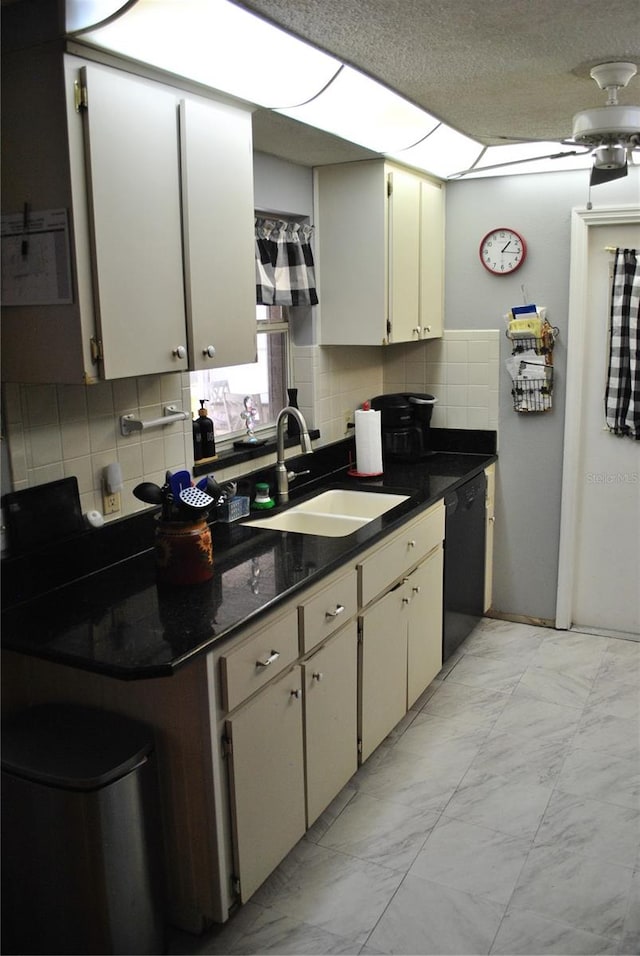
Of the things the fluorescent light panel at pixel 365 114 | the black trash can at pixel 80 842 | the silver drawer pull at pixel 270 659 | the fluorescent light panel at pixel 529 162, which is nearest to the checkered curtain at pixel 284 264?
the fluorescent light panel at pixel 365 114

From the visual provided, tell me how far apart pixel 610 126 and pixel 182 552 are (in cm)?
190

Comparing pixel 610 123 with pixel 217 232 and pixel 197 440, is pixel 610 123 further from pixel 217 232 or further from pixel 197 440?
pixel 197 440

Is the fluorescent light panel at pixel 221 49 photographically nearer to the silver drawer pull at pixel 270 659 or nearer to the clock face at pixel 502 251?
the silver drawer pull at pixel 270 659

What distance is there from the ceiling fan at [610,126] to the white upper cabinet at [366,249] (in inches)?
43.3

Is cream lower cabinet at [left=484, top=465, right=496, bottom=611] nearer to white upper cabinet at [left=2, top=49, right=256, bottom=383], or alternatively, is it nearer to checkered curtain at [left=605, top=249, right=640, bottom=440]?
checkered curtain at [left=605, top=249, right=640, bottom=440]

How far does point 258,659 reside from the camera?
2.21m

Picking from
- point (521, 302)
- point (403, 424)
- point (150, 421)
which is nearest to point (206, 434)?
point (150, 421)

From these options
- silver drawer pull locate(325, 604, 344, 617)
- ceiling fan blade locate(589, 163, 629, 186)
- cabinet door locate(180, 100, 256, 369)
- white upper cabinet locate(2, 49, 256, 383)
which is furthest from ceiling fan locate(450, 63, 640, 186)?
silver drawer pull locate(325, 604, 344, 617)

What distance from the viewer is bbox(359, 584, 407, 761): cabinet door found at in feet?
9.50

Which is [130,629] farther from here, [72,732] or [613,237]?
[613,237]

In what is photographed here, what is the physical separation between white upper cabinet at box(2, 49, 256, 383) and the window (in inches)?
28.9

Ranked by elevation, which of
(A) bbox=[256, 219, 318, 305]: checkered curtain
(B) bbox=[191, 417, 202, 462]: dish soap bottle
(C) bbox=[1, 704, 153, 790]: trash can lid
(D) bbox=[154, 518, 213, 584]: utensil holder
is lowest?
(C) bbox=[1, 704, 153, 790]: trash can lid

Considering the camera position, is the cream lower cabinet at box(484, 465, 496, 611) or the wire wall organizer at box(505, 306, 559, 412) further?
the cream lower cabinet at box(484, 465, 496, 611)

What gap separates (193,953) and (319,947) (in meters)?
0.34
